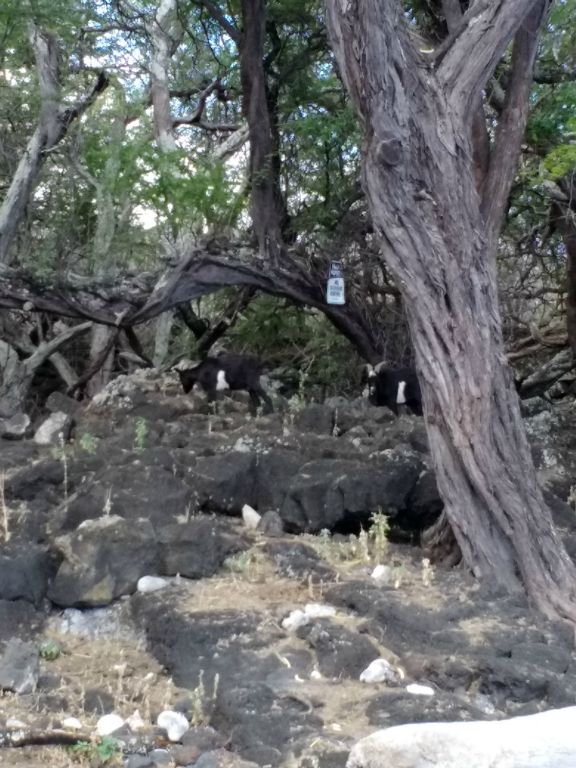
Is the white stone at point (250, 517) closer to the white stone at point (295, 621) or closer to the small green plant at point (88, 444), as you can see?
the small green plant at point (88, 444)

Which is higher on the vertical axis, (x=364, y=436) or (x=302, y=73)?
(x=302, y=73)

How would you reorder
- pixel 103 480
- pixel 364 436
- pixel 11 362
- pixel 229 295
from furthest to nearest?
1. pixel 11 362
2. pixel 229 295
3. pixel 364 436
4. pixel 103 480

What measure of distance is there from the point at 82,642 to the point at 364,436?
380 centimetres

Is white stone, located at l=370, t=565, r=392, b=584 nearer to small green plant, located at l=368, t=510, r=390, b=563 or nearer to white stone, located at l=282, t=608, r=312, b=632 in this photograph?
small green plant, located at l=368, t=510, r=390, b=563

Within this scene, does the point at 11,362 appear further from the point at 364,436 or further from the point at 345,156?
the point at 364,436

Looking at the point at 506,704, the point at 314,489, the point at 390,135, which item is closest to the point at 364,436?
the point at 314,489

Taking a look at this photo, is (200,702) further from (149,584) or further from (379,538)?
(379,538)

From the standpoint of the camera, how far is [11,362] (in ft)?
46.5

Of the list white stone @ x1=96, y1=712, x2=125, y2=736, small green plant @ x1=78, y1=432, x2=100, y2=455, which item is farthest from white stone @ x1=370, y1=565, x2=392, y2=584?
small green plant @ x1=78, y1=432, x2=100, y2=455

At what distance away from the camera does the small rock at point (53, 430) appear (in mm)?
8914

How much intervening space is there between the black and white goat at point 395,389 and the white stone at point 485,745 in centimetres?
745

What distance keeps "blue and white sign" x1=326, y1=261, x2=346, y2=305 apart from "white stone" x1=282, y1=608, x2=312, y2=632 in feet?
18.2

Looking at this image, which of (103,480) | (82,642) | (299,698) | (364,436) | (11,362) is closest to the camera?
(299,698)

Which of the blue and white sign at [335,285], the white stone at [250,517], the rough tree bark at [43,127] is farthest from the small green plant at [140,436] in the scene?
the rough tree bark at [43,127]
